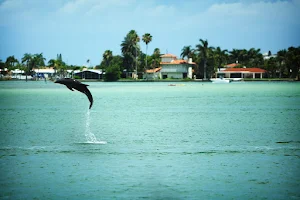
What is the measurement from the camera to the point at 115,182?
16578 mm

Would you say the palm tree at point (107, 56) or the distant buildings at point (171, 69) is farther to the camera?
the palm tree at point (107, 56)

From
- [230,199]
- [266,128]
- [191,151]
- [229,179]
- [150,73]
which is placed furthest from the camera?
[150,73]

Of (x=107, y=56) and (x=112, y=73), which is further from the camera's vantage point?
(x=107, y=56)

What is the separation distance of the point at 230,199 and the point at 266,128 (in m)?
17.9

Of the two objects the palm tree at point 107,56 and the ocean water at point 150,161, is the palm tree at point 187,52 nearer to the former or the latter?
the palm tree at point 107,56

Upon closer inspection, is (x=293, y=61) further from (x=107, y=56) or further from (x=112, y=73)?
(x=107, y=56)

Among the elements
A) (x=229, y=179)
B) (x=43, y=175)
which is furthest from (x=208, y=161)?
(x=43, y=175)

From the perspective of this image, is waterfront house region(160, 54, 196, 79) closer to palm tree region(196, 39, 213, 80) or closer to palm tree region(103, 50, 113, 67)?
palm tree region(196, 39, 213, 80)

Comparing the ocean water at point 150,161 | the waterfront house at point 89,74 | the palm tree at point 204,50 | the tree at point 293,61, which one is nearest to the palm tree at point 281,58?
the tree at point 293,61

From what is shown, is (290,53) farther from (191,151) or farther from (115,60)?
(191,151)

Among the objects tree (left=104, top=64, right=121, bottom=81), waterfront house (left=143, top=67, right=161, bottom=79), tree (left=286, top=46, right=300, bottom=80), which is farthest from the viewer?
waterfront house (left=143, top=67, right=161, bottom=79)

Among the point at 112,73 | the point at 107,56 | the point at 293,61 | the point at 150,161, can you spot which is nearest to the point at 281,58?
the point at 293,61

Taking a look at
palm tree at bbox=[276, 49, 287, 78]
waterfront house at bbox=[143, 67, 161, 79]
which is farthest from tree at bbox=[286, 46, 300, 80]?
waterfront house at bbox=[143, 67, 161, 79]

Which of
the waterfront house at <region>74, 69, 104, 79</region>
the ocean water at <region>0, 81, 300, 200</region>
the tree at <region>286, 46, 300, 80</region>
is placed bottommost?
the ocean water at <region>0, 81, 300, 200</region>
